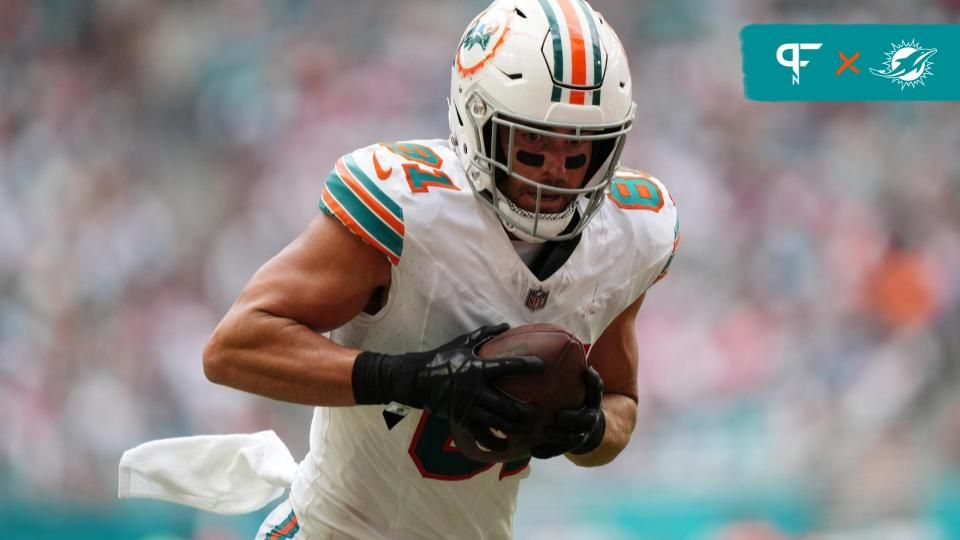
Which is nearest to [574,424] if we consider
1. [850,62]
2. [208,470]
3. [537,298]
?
[537,298]

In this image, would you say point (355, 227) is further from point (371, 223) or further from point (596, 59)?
point (596, 59)

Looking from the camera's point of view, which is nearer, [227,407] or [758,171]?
[227,407]

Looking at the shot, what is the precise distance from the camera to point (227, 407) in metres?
4.32

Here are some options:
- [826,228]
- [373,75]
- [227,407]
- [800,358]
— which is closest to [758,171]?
[826,228]

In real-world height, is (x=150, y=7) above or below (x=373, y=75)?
above

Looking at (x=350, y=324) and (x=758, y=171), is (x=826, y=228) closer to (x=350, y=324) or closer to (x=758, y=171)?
(x=758, y=171)

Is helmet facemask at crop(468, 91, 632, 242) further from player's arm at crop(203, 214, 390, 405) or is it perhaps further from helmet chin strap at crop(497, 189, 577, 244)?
player's arm at crop(203, 214, 390, 405)

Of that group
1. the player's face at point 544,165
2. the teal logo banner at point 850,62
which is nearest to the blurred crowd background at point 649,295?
the teal logo banner at point 850,62

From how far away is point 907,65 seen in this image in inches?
194

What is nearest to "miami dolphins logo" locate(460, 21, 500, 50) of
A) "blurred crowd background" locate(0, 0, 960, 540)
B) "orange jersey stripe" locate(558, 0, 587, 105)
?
"orange jersey stripe" locate(558, 0, 587, 105)

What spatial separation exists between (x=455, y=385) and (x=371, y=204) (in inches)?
11.9

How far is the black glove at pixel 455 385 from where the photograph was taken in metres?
1.62

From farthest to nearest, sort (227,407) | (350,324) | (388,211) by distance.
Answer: (227,407) → (350,324) → (388,211)

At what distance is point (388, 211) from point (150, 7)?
11.3 ft
